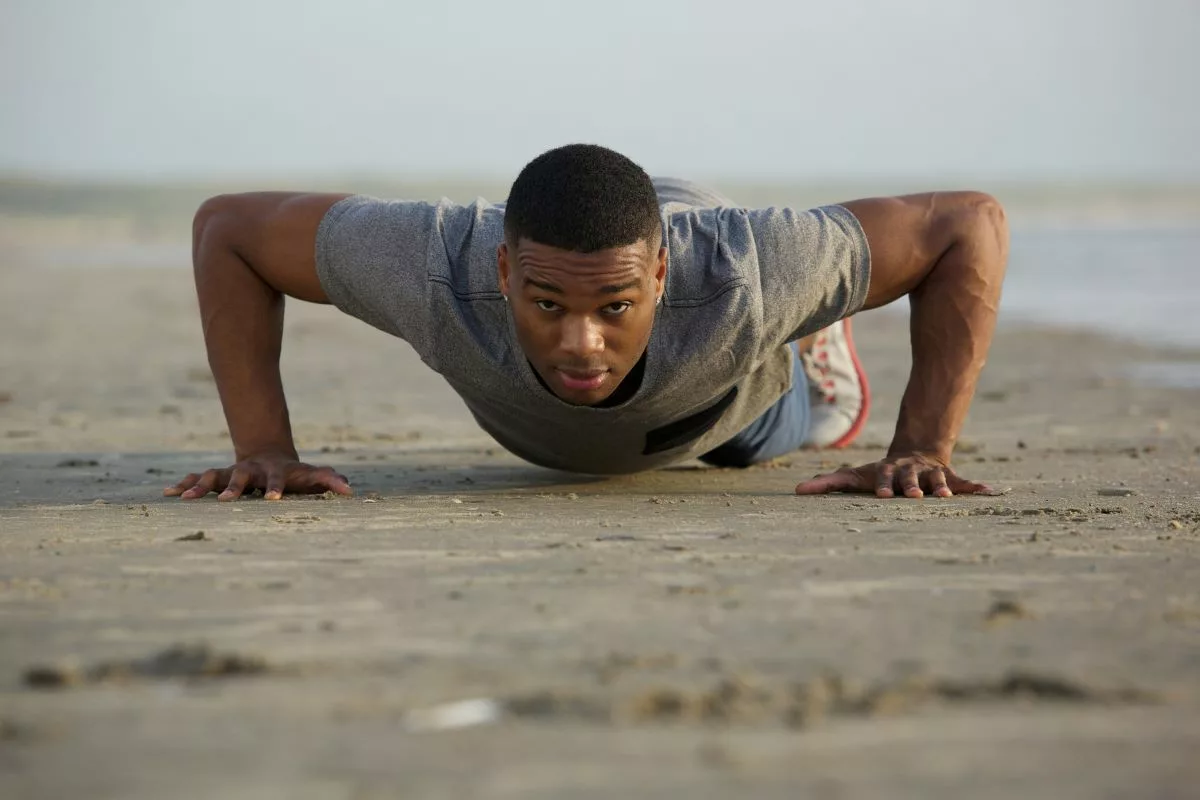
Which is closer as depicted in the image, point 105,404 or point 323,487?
point 323,487

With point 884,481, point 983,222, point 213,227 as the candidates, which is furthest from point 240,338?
point 983,222

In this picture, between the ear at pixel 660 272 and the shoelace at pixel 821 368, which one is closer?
the ear at pixel 660 272

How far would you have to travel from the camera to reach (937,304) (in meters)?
4.39

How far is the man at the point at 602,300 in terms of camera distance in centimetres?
368

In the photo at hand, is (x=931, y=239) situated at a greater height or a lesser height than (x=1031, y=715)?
greater

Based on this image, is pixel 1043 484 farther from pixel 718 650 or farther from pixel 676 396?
pixel 718 650

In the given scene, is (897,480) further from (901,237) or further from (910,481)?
(901,237)

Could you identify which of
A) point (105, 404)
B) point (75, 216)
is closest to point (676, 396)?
point (105, 404)

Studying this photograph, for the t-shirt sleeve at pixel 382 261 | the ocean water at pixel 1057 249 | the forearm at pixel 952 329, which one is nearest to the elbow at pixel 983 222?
the forearm at pixel 952 329

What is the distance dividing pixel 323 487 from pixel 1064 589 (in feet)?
7.31

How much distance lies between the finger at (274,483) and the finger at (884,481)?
166 centimetres

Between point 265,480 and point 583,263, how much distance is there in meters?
1.26

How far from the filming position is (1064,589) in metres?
2.76

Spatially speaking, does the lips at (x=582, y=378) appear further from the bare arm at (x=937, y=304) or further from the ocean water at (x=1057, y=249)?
the ocean water at (x=1057, y=249)
